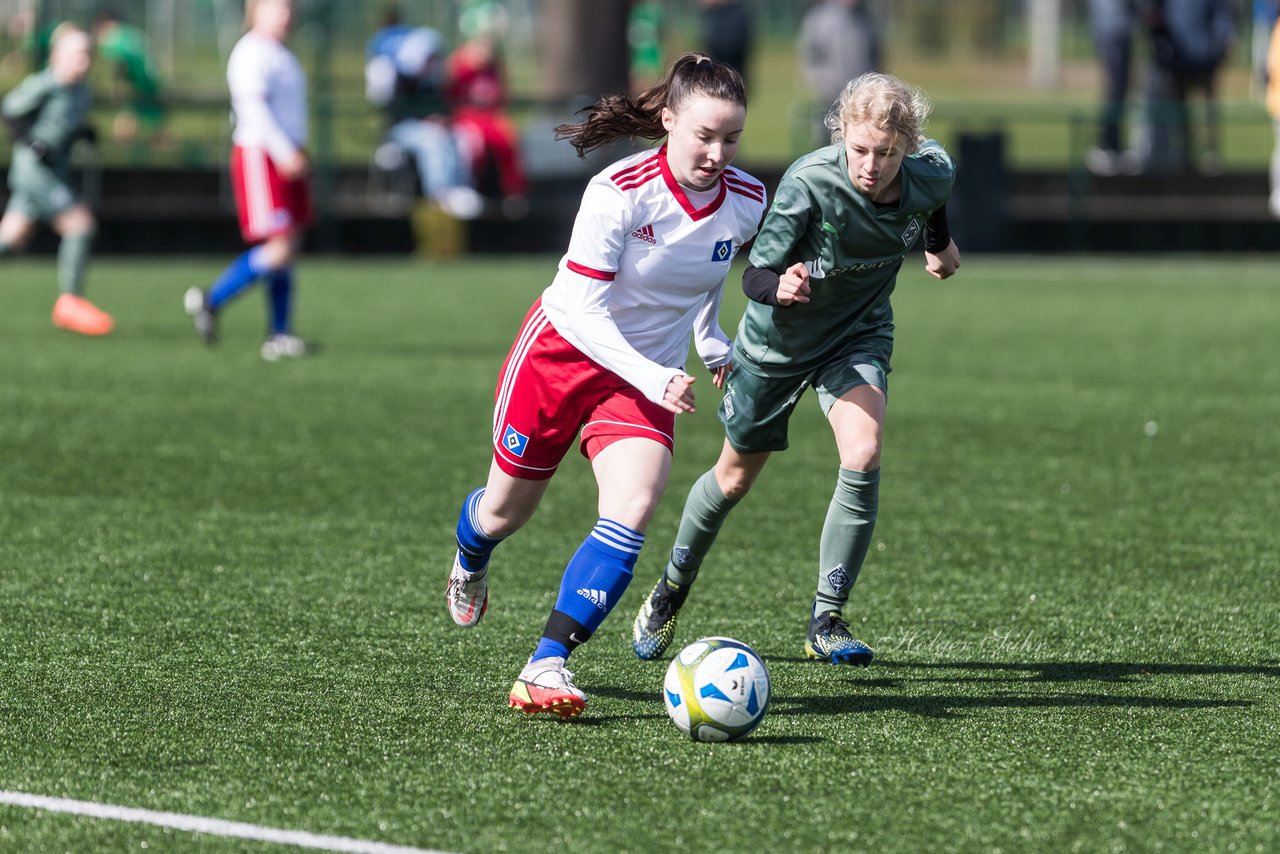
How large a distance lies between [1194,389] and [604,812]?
8.14 m

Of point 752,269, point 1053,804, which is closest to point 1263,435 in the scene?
point 752,269

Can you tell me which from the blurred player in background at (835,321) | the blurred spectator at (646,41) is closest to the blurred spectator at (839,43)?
the blurred spectator at (646,41)

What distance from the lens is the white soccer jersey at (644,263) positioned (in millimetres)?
Answer: 4832

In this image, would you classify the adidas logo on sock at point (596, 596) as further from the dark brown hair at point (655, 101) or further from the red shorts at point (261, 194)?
the red shorts at point (261, 194)

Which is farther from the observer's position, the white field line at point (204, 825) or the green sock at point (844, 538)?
the green sock at point (844, 538)

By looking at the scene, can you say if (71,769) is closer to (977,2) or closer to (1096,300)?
(1096,300)

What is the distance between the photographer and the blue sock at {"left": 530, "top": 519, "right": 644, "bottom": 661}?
4.81m

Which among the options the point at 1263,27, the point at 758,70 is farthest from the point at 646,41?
the point at 1263,27

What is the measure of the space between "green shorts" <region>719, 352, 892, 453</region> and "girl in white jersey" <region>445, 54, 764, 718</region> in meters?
0.23

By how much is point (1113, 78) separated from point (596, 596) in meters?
18.9

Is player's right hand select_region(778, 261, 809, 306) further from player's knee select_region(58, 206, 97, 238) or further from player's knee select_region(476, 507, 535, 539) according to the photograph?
player's knee select_region(58, 206, 97, 238)

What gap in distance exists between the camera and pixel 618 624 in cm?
599

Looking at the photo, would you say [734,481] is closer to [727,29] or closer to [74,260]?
[74,260]

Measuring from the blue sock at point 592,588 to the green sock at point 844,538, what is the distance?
80 centimetres
